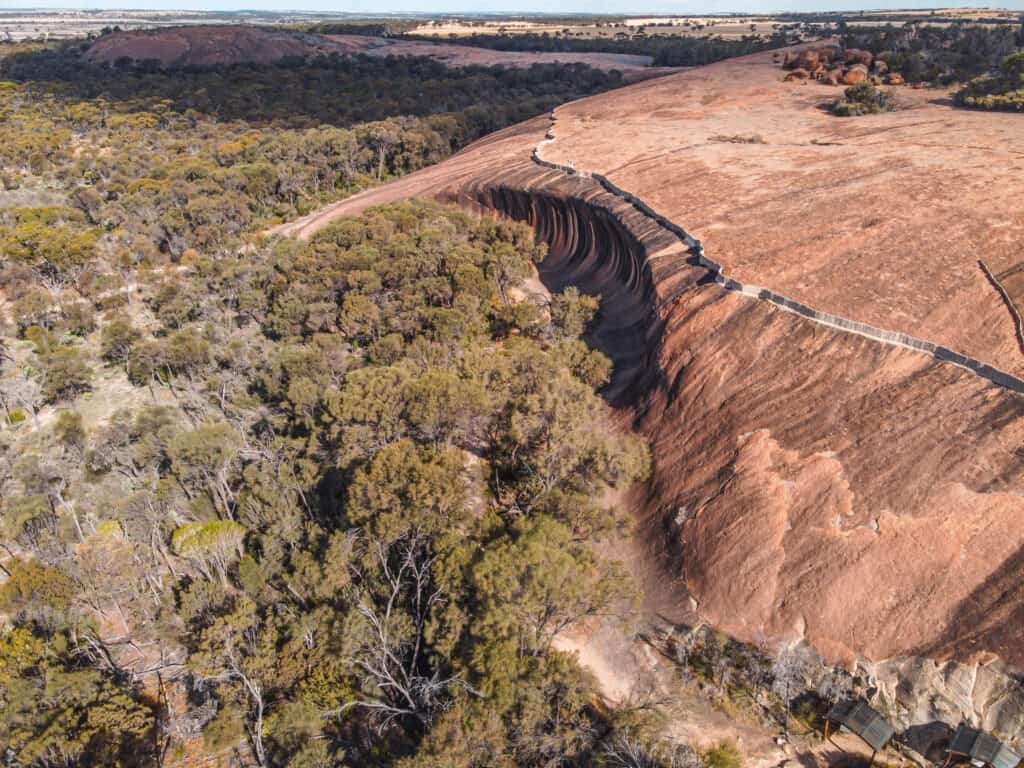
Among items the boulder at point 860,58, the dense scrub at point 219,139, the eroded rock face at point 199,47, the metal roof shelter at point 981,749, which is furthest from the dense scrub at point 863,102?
the eroded rock face at point 199,47

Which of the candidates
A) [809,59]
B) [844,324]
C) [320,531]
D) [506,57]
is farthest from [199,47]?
[844,324]

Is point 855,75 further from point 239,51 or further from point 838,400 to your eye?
point 239,51

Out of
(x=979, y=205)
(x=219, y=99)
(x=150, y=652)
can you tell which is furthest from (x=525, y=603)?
(x=219, y=99)

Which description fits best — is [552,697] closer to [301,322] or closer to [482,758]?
[482,758]

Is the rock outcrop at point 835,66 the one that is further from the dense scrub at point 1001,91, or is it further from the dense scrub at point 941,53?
the dense scrub at point 1001,91

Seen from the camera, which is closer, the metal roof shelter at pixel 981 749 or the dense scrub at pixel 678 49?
the metal roof shelter at pixel 981 749

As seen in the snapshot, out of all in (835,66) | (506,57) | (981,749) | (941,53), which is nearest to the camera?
(981,749)
